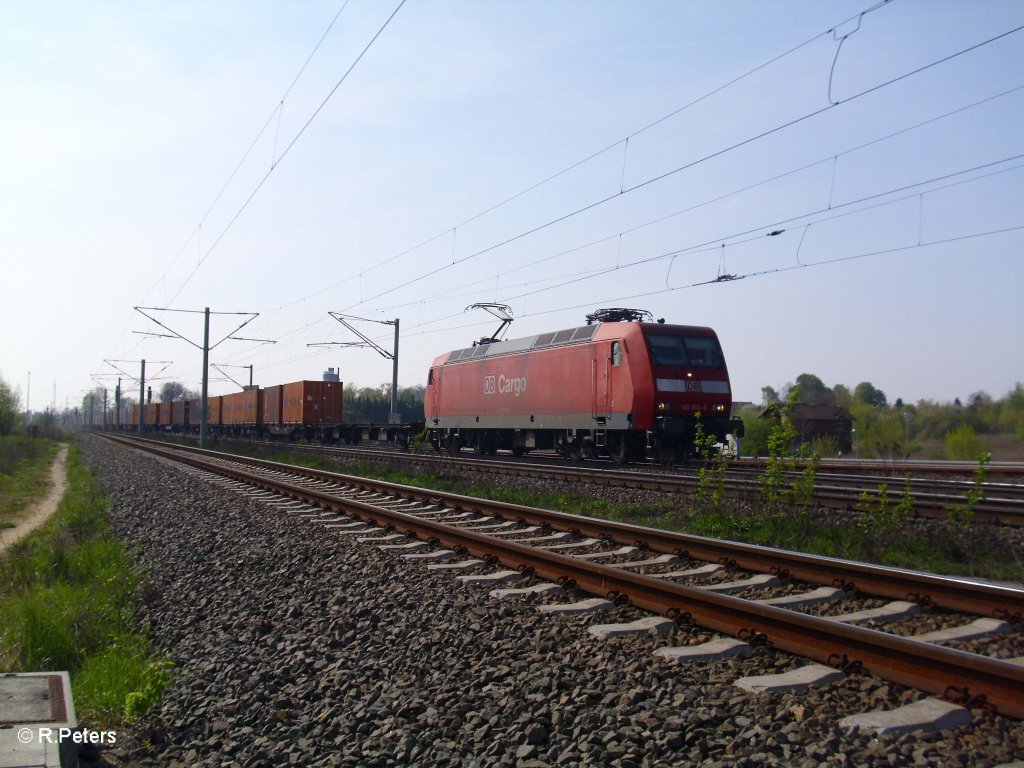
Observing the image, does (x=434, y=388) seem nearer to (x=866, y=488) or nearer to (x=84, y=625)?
(x=866, y=488)

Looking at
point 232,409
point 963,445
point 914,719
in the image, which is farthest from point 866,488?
point 232,409

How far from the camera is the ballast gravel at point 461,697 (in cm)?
372

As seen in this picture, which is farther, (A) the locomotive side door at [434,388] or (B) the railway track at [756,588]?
(A) the locomotive side door at [434,388]

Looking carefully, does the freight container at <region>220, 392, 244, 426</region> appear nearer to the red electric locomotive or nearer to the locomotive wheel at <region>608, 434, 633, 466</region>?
the red electric locomotive

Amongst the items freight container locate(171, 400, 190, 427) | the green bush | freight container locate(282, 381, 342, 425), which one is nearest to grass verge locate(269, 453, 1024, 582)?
the green bush

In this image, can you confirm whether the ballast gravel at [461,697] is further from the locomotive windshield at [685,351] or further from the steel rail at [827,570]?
the locomotive windshield at [685,351]

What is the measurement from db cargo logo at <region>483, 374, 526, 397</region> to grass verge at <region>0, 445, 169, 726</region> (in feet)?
40.5

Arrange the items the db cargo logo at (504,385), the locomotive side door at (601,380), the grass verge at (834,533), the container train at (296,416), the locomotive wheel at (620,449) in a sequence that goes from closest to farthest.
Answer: the grass verge at (834,533) → the locomotive side door at (601,380) → the locomotive wheel at (620,449) → the db cargo logo at (504,385) → the container train at (296,416)

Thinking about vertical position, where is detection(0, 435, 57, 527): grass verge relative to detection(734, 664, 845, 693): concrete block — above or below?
below

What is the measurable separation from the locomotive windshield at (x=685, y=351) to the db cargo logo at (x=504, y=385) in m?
5.13

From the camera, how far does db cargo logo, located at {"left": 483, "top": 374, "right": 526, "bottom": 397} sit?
Result: 22.9 m

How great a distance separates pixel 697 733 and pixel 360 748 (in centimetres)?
157

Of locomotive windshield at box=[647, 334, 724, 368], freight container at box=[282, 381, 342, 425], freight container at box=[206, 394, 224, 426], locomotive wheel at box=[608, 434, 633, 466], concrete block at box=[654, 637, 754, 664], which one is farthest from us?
freight container at box=[206, 394, 224, 426]

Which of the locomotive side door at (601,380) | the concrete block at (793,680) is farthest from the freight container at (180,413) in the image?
the concrete block at (793,680)
